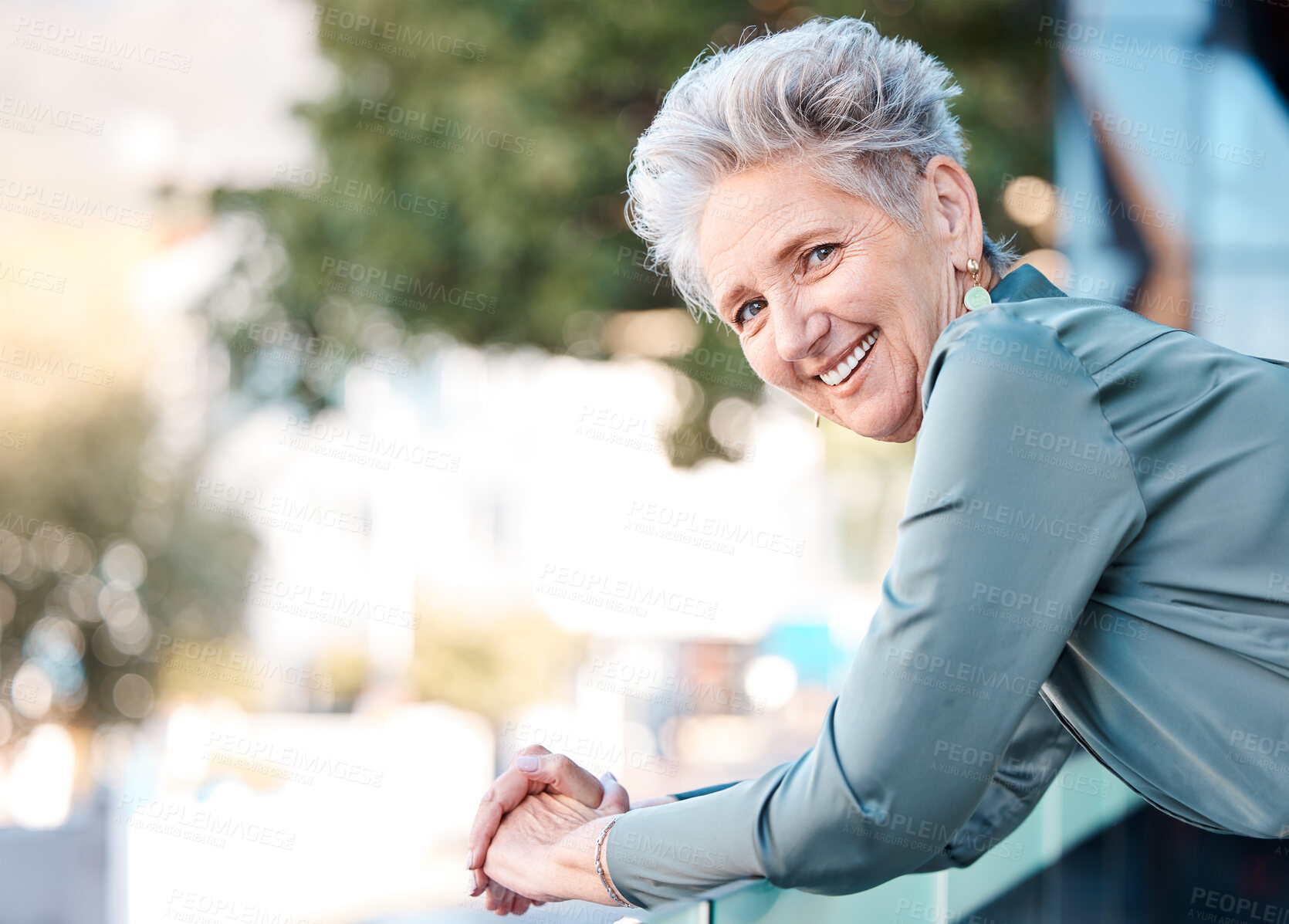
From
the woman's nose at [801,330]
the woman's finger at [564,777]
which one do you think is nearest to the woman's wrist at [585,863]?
the woman's finger at [564,777]

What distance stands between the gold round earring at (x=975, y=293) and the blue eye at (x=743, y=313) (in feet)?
0.79

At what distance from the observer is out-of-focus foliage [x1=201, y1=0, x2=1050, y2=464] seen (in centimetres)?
434

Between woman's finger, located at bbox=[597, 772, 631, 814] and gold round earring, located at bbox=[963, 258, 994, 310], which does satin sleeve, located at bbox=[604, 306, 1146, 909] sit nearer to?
gold round earring, located at bbox=[963, 258, 994, 310]

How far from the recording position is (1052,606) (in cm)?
93

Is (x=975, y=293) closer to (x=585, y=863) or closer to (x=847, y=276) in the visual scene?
(x=847, y=276)

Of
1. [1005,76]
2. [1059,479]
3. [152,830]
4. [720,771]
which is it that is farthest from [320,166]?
[720,771]

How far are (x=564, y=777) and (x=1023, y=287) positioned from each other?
0.79 meters

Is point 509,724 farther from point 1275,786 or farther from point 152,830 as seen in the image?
point 1275,786

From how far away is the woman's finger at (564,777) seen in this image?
1.39 metres

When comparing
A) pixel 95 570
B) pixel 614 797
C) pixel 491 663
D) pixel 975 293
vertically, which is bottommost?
pixel 491 663

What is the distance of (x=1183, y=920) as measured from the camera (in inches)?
111

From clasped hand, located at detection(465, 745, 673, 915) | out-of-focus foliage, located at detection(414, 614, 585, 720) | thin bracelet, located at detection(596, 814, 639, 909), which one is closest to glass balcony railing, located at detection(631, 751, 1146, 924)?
thin bracelet, located at detection(596, 814, 639, 909)

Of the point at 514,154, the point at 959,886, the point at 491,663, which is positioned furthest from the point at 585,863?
the point at 491,663

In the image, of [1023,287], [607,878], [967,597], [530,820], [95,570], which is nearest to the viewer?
[967,597]
